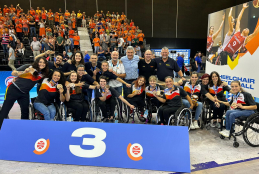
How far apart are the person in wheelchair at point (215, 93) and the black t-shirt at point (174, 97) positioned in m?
0.60

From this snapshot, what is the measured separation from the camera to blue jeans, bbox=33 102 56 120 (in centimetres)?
Answer: 328

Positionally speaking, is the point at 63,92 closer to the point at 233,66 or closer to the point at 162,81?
the point at 162,81

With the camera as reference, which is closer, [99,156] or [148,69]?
[99,156]

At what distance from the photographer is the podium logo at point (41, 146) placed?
2.55m

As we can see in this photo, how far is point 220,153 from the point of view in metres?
2.98

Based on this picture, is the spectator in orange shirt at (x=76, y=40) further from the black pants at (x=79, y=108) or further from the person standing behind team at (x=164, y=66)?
the black pants at (x=79, y=108)

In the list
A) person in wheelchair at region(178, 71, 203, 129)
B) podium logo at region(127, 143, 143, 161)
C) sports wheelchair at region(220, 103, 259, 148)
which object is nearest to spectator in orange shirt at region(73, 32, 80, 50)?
person in wheelchair at region(178, 71, 203, 129)

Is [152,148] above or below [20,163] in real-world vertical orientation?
above

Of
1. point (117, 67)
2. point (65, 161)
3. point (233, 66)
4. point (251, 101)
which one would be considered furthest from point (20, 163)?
point (233, 66)

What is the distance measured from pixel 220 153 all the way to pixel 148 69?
214cm

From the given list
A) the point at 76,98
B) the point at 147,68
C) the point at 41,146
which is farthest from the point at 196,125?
the point at 41,146

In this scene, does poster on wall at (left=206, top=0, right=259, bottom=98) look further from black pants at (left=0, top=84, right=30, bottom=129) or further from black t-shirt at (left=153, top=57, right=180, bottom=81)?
black pants at (left=0, top=84, right=30, bottom=129)

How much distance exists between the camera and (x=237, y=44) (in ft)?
16.6

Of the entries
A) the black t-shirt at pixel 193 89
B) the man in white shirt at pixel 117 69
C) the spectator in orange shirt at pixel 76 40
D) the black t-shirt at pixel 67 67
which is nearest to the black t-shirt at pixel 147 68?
the man in white shirt at pixel 117 69
